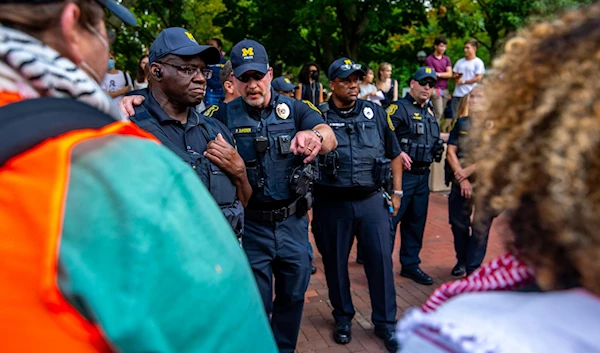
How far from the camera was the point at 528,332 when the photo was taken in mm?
744

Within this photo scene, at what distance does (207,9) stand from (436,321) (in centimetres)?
1732

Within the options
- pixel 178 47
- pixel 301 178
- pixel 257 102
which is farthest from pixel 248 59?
pixel 301 178

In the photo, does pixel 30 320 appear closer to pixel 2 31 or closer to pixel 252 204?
pixel 2 31

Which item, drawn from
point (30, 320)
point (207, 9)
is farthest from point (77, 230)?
point (207, 9)

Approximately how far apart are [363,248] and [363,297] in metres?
Answer: 0.89

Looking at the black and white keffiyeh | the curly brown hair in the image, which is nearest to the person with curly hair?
the curly brown hair

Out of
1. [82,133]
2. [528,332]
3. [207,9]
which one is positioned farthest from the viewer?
[207,9]

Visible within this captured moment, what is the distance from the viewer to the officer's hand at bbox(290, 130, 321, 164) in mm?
2734

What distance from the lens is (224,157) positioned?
253cm

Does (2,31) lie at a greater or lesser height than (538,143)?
greater

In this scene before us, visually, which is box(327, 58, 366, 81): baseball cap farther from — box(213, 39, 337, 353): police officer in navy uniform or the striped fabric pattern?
the striped fabric pattern

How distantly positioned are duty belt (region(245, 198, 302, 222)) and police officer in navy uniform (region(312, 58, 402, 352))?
0.66 m

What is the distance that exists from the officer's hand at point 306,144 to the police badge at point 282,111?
1.56ft

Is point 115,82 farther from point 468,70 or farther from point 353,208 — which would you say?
point 468,70
